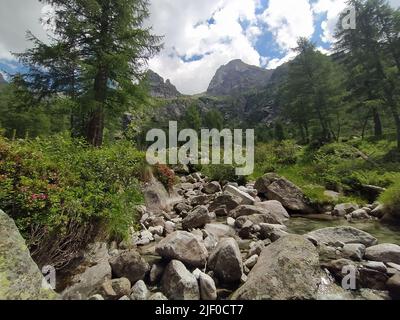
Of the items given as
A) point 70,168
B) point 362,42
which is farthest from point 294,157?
point 70,168

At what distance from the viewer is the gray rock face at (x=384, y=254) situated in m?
4.62

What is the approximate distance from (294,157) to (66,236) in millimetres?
19334

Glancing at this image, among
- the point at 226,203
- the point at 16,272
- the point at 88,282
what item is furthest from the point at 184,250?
the point at 226,203

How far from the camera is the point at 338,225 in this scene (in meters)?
7.96

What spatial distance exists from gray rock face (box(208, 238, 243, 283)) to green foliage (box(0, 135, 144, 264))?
2.01m

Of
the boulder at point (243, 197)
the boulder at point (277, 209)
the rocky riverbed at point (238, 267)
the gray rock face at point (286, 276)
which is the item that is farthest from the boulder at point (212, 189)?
the gray rock face at point (286, 276)

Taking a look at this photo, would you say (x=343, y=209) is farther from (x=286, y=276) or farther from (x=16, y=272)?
(x=16, y=272)

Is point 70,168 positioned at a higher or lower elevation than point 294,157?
lower

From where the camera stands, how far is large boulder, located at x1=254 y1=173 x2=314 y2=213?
996cm

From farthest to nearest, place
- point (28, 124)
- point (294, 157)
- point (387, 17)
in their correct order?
point (28, 124) → point (294, 157) → point (387, 17)

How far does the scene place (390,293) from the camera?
381cm

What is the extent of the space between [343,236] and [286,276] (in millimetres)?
2914

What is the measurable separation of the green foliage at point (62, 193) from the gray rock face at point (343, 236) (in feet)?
13.7
